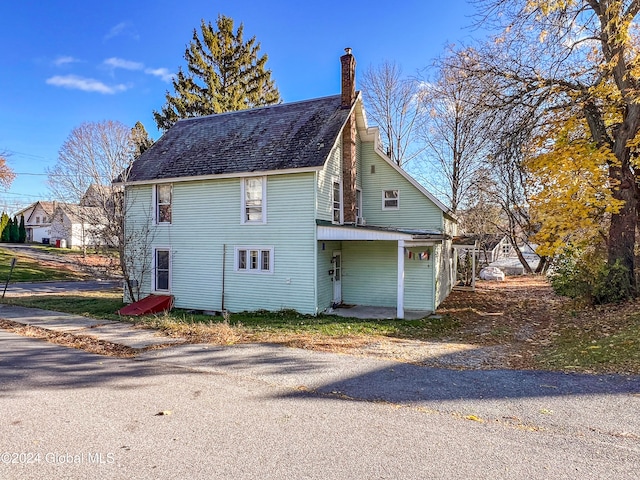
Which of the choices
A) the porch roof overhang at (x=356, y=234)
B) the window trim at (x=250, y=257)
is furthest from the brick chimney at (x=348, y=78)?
the window trim at (x=250, y=257)

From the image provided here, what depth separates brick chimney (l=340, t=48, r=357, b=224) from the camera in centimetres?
1487

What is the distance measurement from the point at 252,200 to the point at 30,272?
67.7 feet

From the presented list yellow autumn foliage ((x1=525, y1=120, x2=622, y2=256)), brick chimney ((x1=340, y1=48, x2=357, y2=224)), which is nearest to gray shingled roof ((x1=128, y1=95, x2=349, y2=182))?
brick chimney ((x1=340, y1=48, x2=357, y2=224))

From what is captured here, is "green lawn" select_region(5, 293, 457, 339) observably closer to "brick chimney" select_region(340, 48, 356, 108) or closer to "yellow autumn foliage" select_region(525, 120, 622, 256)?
"yellow autumn foliage" select_region(525, 120, 622, 256)

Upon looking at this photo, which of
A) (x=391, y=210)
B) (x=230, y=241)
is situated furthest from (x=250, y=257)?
(x=391, y=210)

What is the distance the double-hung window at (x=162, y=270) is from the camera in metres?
15.6

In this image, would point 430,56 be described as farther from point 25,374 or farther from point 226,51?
point 226,51

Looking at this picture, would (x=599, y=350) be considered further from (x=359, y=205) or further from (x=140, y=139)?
(x=140, y=139)

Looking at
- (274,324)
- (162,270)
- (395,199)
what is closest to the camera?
(274,324)

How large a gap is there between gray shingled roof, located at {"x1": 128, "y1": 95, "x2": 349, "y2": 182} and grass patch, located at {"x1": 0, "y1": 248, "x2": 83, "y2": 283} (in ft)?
46.0

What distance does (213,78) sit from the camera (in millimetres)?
32219

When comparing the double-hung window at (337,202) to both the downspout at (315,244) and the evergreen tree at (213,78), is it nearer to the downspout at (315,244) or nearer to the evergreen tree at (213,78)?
the downspout at (315,244)

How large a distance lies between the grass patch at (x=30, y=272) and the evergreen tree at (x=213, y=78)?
13.7 m

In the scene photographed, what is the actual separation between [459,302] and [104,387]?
14.7m
